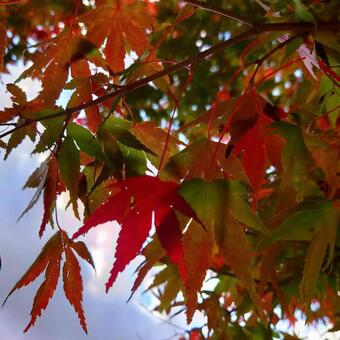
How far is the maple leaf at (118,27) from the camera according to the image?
70cm

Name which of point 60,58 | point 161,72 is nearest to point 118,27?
point 60,58

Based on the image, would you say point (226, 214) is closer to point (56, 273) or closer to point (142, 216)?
point (142, 216)

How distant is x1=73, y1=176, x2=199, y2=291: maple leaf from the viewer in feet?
1.47

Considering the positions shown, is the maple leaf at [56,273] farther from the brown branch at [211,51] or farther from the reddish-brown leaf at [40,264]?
the brown branch at [211,51]

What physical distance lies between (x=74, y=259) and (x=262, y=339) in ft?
1.79

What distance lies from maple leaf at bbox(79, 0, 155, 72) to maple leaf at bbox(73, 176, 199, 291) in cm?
26

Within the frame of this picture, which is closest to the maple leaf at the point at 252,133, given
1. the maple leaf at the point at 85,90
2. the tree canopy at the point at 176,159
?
the tree canopy at the point at 176,159

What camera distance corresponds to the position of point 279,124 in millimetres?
497

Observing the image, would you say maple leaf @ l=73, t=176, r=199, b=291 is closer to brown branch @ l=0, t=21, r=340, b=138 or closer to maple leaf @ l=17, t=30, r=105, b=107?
brown branch @ l=0, t=21, r=340, b=138

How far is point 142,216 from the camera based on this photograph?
0.47 m

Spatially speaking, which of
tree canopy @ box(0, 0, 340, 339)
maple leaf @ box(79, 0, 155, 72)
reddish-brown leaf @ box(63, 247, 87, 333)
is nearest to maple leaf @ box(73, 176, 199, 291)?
tree canopy @ box(0, 0, 340, 339)

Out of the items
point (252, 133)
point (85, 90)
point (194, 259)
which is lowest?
point (194, 259)

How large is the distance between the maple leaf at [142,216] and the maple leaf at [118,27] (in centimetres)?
26

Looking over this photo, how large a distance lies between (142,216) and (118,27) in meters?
0.33
